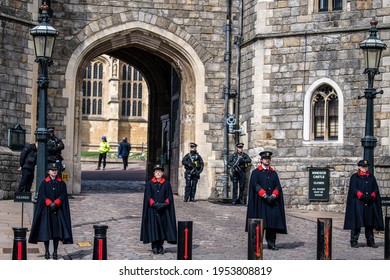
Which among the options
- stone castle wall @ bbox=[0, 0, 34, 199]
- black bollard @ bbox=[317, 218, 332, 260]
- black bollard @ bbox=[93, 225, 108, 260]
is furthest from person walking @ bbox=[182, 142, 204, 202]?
black bollard @ bbox=[93, 225, 108, 260]

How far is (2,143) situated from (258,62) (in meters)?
6.38

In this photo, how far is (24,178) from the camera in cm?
2111

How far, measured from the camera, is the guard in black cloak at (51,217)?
13.8 metres

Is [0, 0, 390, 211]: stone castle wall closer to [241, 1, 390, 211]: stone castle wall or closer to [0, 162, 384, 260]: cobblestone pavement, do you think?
[241, 1, 390, 211]: stone castle wall

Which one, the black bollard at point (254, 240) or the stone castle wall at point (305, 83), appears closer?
the black bollard at point (254, 240)

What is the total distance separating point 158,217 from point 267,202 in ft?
6.59

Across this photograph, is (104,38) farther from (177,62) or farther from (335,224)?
(335,224)

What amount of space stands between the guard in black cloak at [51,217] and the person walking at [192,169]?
9.57 meters

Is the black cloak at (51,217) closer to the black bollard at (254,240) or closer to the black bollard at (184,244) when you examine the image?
the black bollard at (184,244)

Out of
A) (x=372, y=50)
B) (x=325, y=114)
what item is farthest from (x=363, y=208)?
(x=325, y=114)

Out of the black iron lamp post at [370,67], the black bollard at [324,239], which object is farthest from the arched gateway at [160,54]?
the black bollard at [324,239]

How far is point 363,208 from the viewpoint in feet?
54.0

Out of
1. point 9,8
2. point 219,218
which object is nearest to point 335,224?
point 219,218

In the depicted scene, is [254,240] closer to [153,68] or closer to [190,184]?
[190,184]
